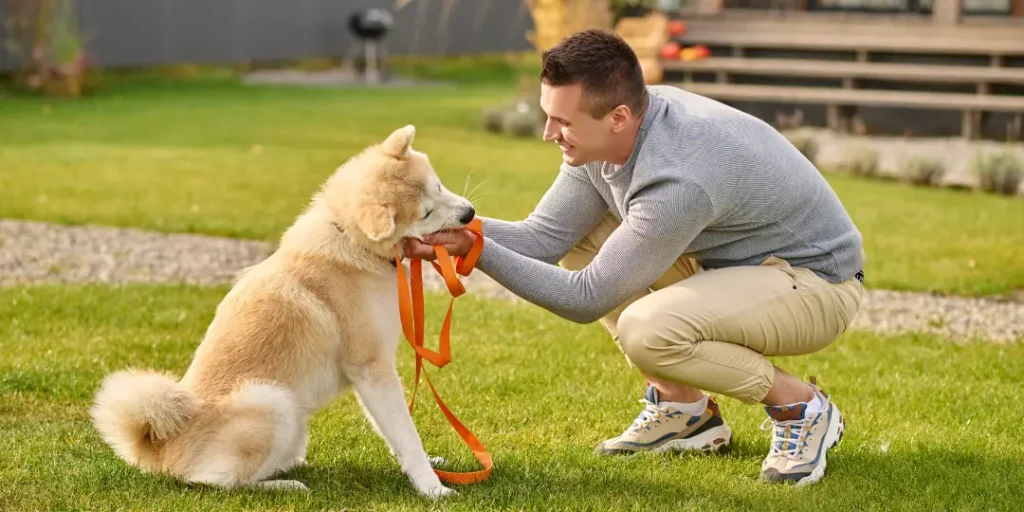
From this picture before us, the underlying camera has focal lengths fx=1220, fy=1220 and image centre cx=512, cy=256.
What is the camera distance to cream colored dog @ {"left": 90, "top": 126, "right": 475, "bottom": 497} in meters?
3.31

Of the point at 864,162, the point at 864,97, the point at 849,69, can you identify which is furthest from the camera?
the point at 849,69

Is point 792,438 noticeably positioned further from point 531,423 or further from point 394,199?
point 394,199

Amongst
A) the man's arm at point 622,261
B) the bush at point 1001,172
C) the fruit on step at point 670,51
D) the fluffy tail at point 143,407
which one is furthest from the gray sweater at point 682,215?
the fruit on step at point 670,51

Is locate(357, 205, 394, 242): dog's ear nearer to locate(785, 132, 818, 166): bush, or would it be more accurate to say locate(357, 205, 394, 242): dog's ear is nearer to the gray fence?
locate(785, 132, 818, 166): bush

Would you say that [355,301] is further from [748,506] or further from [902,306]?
[902,306]

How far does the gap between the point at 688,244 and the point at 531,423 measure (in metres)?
1.08

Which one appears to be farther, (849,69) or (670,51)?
(670,51)

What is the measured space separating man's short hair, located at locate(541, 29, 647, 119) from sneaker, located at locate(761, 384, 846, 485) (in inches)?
43.7

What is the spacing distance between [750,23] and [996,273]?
276 inches

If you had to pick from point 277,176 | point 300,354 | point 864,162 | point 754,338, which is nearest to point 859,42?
point 864,162

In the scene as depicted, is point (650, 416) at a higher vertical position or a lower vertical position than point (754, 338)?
lower

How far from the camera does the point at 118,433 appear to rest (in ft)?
11.1

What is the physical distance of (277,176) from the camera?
33.7ft

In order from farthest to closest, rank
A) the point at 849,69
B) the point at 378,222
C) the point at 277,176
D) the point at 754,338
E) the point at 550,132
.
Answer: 1. the point at 849,69
2. the point at 277,176
3. the point at 754,338
4. the point at 550,132
5. the point at 378,222
